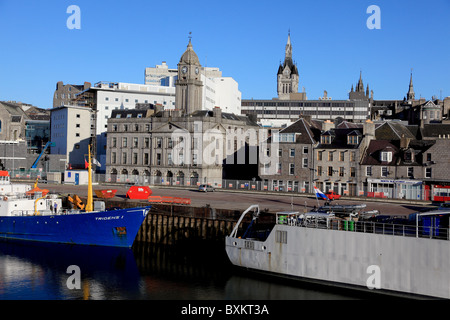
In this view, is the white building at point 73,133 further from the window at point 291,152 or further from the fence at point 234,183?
the window at point 291,152

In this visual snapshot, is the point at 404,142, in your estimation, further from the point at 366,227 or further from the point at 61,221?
the point at 61,221

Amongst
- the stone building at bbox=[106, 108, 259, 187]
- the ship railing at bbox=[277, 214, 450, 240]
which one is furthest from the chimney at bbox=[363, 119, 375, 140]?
the ship railing at bbox=[277, 214, 450, 240]

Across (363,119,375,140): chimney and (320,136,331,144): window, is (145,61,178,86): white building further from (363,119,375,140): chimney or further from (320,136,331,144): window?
(363,119,375,140): chimney

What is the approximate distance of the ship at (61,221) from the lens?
158 ft

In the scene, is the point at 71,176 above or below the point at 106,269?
above

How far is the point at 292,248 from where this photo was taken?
3647 centimetres

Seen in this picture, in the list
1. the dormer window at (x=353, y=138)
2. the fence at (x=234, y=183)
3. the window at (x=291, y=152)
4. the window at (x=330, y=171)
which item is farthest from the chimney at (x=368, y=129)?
the window at (x=291, y=152)

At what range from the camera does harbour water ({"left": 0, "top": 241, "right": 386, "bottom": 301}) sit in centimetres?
3391

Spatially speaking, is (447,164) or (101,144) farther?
(101,144)

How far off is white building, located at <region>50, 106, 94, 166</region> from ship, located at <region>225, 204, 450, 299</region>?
3383 inches

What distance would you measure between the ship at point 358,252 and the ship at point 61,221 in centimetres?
1344
